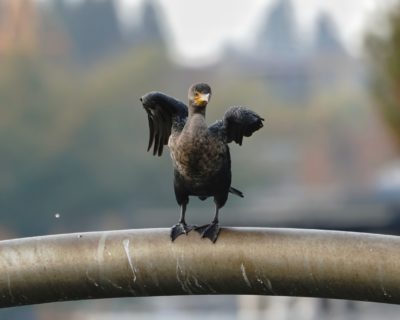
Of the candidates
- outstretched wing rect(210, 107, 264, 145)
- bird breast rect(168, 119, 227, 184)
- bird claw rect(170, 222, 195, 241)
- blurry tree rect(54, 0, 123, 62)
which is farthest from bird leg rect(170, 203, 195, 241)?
blurry tree rect(54, 0, 123, 62)

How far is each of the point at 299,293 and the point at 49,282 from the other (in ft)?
2.51

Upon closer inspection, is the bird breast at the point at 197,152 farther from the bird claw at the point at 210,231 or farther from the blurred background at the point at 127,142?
the blurred background at the point at 127,142

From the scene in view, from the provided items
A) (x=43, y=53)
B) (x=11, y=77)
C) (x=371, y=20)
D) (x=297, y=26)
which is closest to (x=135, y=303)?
(x=11, y=77)

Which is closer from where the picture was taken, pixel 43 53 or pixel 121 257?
pixel 121 257

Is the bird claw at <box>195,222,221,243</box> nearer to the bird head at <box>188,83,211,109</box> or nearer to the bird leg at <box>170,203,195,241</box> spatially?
the bird leg at <box>170,203,195,241</box>

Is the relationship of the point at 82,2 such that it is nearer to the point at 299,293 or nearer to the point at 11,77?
the point at 11,77

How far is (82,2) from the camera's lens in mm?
130500

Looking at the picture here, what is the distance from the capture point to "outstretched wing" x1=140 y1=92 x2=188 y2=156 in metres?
7.07

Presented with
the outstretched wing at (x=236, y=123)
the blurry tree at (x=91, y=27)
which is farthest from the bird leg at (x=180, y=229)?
the blurry tree at (x=91, y=27)

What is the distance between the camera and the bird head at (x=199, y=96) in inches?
271

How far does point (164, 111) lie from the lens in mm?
7160

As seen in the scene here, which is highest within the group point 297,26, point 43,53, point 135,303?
point 297,26

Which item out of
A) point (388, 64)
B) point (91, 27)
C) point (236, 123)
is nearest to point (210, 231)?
point (236, 123)

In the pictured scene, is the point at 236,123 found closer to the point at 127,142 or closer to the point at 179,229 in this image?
the point at 179,229
